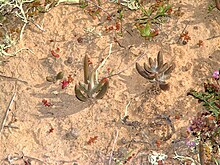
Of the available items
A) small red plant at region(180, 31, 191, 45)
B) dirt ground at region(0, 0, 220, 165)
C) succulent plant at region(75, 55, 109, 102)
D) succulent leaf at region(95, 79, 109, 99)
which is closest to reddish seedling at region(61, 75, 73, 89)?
dirt ground at region(0, 0, 220, 165)

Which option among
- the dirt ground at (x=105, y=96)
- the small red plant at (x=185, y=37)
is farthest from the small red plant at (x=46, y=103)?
the small red plant at (x=185, y=37)

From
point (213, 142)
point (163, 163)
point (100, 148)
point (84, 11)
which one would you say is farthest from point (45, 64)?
point (213, 142)

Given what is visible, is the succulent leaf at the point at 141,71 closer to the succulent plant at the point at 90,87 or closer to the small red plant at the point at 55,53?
the succulent plant at the point at 90,87

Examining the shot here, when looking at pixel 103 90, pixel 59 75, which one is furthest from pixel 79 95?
pixel 59 75

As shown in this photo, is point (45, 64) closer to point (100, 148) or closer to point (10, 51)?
point (10, 51)

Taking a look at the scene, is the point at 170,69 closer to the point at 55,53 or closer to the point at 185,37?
the point at 185,37

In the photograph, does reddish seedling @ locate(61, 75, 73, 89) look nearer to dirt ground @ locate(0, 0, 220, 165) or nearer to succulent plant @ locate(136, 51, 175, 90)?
dirt ground @ locate(0, 0, 220, 165)
